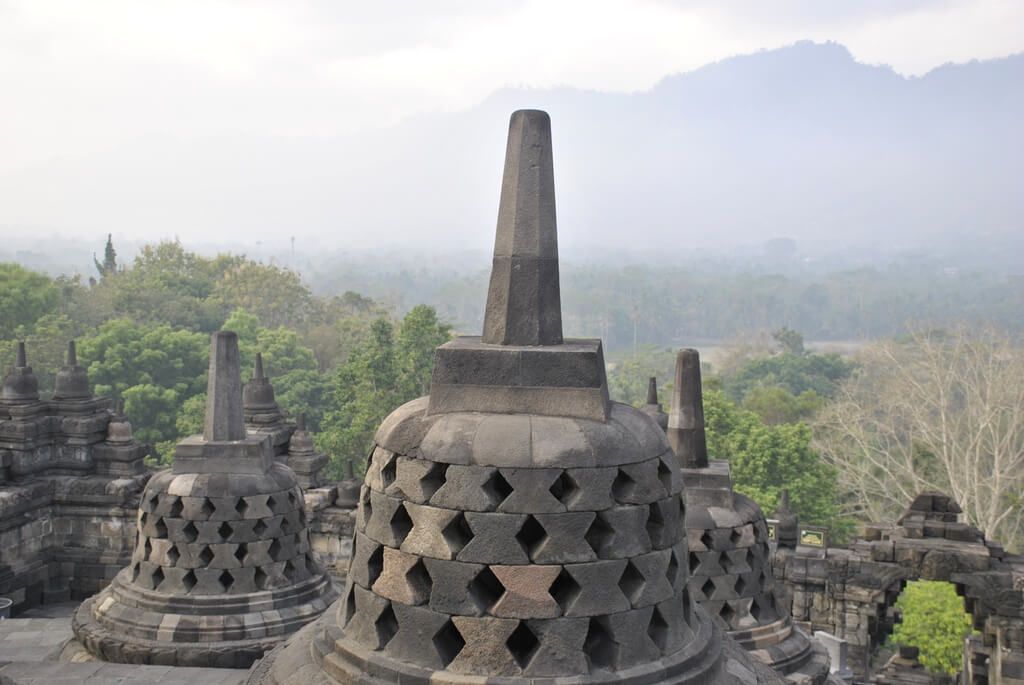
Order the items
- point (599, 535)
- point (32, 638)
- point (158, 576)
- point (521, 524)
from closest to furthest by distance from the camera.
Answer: point (521, 524), point (599, 535), point (158, 576), point (32, 638)

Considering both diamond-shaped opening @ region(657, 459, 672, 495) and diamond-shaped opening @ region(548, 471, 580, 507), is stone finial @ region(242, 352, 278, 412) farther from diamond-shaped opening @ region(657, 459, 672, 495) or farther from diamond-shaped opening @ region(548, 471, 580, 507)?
diamond-shaped opening @ region(548, 471, 580, 507)

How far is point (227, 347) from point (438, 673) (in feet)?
20.0

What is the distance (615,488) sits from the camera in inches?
160

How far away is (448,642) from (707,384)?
3129cm

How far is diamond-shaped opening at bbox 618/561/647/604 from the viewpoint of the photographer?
4.03m

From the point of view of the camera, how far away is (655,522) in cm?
→ 420

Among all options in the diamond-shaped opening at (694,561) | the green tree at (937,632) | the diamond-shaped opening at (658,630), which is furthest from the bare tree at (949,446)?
the diamond-shaped opening at (658,630)

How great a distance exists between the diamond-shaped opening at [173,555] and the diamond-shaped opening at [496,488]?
611cm

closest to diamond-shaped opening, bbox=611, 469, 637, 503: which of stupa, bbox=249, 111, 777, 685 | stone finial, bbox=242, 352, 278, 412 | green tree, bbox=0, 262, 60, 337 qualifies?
stupa, bbox=249, 111, 777, 685

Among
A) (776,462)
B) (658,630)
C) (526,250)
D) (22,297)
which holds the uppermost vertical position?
(22,297)

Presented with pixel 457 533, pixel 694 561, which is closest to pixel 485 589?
pixel 457 533

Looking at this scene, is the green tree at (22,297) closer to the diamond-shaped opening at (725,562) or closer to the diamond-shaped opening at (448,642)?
the diamond-shaped opening at (725,562)

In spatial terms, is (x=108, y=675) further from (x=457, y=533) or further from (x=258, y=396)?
(x=258, y=396)

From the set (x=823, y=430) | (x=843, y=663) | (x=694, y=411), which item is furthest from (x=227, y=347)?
(x=823, y=430)
